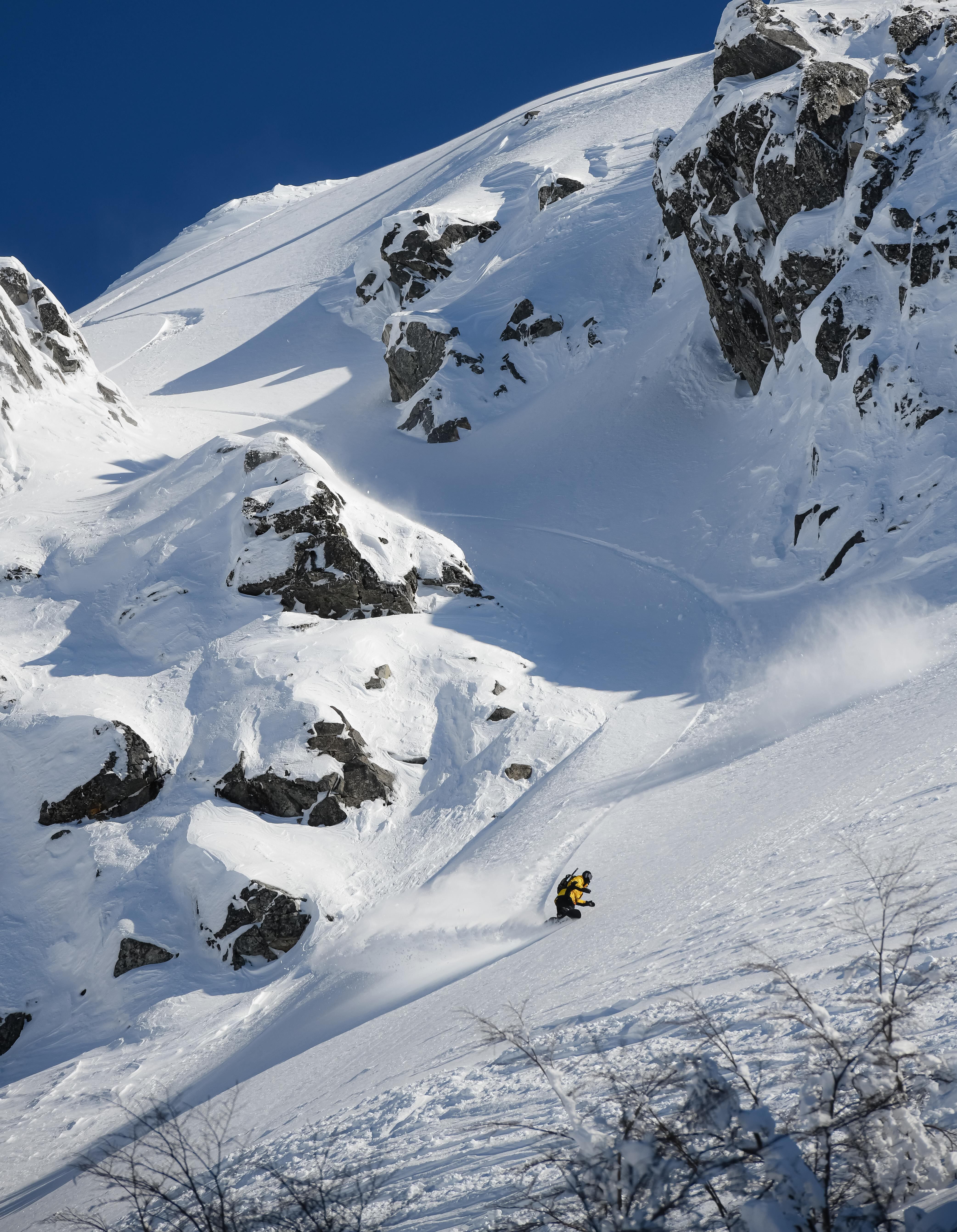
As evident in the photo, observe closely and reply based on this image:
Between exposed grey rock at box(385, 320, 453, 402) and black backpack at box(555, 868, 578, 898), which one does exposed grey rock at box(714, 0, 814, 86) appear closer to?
exposed grey rock at box(385, 320, 453, 402)

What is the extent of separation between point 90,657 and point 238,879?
9.88 m

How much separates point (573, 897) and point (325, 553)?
1458 cm

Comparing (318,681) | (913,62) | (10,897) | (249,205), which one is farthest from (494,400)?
(249,205)

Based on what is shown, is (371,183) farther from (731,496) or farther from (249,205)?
(731,496)

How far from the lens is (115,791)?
19.5 meters

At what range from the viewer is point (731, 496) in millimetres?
30156

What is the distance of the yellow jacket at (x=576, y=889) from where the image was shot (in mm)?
13523

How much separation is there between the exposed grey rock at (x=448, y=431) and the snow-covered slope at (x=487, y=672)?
13 cm

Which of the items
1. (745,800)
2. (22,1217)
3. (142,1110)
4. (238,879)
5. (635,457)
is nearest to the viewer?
(22,1217)

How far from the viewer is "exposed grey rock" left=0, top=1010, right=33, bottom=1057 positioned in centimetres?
1589

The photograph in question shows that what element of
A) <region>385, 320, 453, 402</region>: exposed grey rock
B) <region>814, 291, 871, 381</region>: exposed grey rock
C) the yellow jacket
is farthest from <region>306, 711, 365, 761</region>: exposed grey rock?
<region>385, 320, 453, 402</region>: exposed grey rock

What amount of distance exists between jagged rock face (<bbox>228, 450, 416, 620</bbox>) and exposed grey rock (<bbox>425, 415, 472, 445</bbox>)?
15.9m

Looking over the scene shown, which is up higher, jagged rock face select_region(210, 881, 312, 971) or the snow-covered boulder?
the snow-covered boulder

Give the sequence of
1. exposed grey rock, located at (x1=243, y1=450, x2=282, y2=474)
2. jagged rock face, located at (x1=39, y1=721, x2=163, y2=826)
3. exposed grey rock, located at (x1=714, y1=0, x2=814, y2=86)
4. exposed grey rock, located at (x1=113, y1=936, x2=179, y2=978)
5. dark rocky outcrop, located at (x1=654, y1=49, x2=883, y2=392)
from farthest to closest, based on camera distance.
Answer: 1. exposed grey rock, located at (x1=714, y1=0, x2=814, y2=86)
2. dark rocky outcrop, located at (x1=654, y1=49, x2=883, y2=392)
3. exposed grey rock, located at (x1=243, y1=450, x2=282, y2=474)
4. jagged rock face, located at (x1=39, y1=721, x2=163, y2=826)
5. exposed grey rock, located at (x1=113, y1=936, x2=179, y2=978)
